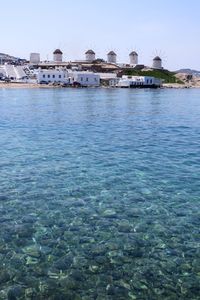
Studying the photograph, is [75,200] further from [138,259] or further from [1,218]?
[138,259]

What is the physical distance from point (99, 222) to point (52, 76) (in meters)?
140

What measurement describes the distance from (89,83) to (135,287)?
5842 inches

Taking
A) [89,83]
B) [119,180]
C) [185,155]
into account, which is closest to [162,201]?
[119,180]

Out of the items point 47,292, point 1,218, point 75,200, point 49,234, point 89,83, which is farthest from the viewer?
point 89,83

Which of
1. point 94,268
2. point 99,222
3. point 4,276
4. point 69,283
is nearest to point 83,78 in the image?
point 99,222

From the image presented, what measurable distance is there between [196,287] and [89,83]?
487ft

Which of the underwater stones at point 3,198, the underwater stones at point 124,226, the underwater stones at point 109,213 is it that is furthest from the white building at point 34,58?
the underwater stones at point 124,226

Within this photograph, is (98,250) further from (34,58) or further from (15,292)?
(34,58)

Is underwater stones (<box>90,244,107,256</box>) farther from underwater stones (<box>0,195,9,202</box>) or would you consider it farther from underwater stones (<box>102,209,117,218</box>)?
underwater stones (<box>0,195,9,202</box>)

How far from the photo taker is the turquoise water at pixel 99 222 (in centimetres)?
998

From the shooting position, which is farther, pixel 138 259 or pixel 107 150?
pixel 107 150

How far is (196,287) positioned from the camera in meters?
9.87

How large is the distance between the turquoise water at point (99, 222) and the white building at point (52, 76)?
405 feet

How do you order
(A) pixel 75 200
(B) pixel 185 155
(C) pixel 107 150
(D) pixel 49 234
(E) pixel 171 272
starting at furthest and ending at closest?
(C) pixel 107 150 < (B) pixel 185 155 < (A) pixel 75 200 < (D) pixel 49 234 < (E) pixel 171 272
